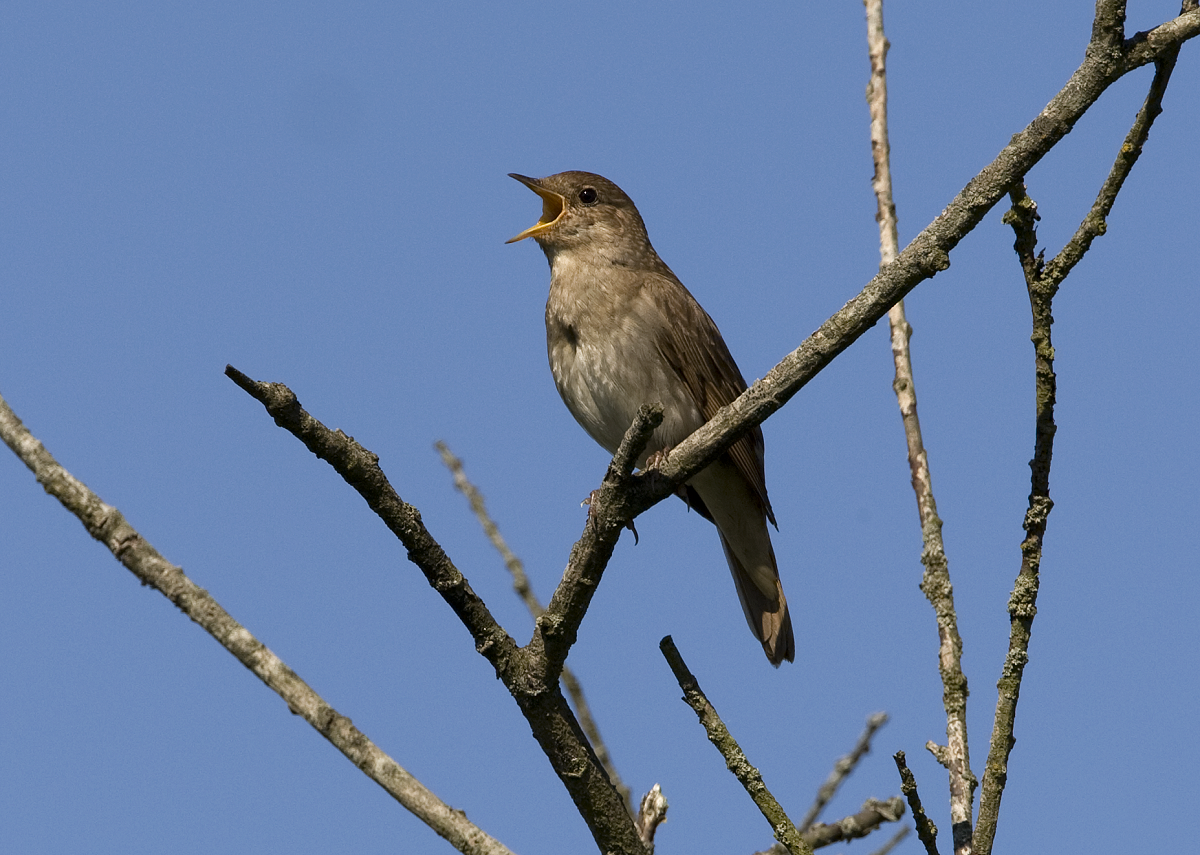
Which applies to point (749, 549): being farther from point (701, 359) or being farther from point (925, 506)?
point (925, 506)

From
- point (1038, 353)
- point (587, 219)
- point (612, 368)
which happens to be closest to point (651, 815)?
point (1038, 353)

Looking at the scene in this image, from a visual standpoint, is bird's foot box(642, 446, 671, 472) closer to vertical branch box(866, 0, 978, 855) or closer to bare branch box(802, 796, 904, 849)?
vertical branch box(866, 0, 978, 855)

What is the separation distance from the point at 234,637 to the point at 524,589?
8.79 feet

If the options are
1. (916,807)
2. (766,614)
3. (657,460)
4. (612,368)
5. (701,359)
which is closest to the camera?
(916,807)

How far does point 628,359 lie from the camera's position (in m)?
6.51

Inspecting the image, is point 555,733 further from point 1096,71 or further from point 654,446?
point 654,446

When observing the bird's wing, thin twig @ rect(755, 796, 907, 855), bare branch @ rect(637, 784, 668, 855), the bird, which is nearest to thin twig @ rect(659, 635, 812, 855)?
bare branch @ rect(637, 784, 668, 855)

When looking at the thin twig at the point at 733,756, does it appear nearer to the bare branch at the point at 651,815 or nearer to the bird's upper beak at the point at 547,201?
the bare branch at the point at 651,815

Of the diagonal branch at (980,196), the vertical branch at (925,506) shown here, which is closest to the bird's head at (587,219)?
the vertical branch at (925,506)

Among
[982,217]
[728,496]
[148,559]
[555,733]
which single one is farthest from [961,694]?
[728,496]

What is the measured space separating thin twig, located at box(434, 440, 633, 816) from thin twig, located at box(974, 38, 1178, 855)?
1.28 metres

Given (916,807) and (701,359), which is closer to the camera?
(916,807)

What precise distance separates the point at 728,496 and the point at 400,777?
4436mm

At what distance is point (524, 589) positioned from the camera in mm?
5305
